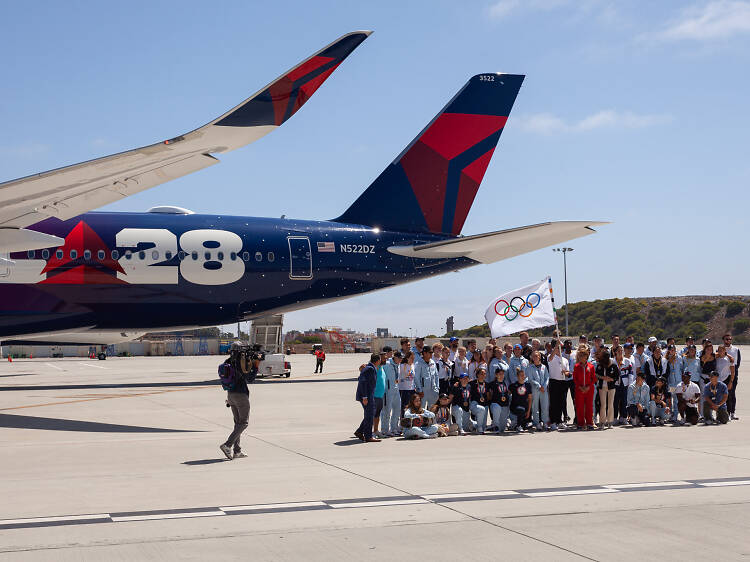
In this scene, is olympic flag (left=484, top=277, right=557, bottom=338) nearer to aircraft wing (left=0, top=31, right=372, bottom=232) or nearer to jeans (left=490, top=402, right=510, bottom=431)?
jeans (left=490, top=402, right=510, bottom=431)

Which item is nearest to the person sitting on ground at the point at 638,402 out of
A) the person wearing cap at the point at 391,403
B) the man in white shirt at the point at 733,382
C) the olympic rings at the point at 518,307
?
the man in white shirt at the point at 733,382

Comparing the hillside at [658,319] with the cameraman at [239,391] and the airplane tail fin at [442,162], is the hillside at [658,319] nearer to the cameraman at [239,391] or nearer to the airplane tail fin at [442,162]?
the airplane tail fin at [442,162]

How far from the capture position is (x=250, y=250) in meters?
28.2

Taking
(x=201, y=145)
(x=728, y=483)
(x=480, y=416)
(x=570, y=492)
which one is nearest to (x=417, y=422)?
(x=480, y=416)

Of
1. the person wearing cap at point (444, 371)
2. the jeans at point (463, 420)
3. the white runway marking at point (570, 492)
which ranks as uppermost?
the person wearing cap at point (444, 371)

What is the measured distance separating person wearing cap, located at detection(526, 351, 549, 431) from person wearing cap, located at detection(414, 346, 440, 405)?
2.03 metres

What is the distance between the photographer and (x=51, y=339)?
100ft

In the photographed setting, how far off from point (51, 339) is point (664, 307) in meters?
97.5

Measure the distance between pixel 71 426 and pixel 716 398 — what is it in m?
13.9

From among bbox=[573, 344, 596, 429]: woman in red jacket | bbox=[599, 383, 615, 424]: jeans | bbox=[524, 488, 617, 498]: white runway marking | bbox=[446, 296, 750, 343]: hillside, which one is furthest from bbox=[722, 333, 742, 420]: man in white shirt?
bbox=[446, 296, 750, 343]: hillside

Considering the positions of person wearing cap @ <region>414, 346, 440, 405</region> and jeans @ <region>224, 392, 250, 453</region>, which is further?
person wearing cap @ <region>414, 346, 440, 405</region>

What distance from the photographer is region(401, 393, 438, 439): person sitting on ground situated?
15.3 m

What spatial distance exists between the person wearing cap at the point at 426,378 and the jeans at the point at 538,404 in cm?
203

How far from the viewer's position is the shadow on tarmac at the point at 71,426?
52.7ft
